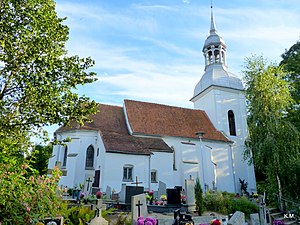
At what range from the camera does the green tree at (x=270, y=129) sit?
1547 centimetres

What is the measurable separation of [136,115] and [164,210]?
1230 cm

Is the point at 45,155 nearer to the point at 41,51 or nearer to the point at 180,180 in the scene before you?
the point at 180,180

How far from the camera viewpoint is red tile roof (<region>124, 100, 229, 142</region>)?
72.3ft

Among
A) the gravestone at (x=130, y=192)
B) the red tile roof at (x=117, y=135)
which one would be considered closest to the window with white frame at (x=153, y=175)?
the red tile roof at (x=117, y=135)

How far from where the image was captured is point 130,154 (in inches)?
691

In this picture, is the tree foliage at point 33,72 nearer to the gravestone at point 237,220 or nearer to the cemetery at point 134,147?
the cemetery at point 134,147

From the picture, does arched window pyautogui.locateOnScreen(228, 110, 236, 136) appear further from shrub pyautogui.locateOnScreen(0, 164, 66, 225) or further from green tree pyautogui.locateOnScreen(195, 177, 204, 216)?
shrub pyautogui.locateOnScreen(0, 164, 66, 225)

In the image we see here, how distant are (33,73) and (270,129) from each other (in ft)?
46.4

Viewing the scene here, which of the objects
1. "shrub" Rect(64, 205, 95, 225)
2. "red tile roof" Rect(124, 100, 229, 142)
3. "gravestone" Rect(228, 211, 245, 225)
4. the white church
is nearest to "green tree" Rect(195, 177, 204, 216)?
"gravestone" Rect(228, 211, 245, 225)

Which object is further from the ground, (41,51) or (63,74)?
(41,51)

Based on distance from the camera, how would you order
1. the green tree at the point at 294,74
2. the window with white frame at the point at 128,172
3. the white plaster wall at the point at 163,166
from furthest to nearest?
the green tree at the point at 294,74, the white plaster wall at the point at 163,166, the window with white frame at the point at 128,172

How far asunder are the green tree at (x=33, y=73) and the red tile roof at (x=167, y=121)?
1213cm

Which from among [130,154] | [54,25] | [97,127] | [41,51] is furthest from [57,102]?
[97,127]

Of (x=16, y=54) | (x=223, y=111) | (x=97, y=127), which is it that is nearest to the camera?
(x=16, y=54)
